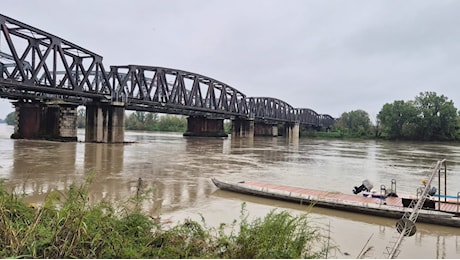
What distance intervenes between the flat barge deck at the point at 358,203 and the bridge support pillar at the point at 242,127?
282ft

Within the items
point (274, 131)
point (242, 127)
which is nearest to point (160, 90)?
point (242, 127)

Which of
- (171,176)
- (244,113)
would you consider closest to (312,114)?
(244,113)

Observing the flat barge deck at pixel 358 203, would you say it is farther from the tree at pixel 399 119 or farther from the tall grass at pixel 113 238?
the tree at pixel 399 119

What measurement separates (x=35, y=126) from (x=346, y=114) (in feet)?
479

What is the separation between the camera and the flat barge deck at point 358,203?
35.2ft

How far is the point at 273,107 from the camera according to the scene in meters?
124

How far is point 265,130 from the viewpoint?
5251 inches

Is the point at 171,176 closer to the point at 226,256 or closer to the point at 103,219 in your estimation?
the point at 103,219

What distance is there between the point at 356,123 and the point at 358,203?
150590mm

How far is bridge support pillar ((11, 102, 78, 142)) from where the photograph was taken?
52.1 m

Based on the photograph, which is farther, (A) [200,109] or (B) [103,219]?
(A) [200,109]

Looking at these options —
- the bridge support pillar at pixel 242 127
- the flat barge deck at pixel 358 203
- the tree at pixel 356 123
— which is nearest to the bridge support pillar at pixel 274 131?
the bridge support pillar at pixel 242 127

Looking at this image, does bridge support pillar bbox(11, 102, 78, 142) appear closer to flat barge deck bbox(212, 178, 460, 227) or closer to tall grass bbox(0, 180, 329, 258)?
flat barge deck bbox(212, 178, 460, 227)

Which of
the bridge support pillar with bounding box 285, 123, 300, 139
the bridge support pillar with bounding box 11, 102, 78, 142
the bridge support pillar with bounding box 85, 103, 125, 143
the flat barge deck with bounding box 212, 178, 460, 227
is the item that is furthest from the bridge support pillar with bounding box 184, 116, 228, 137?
the flat barge deck with bounding box 212, 178, 460, 227
